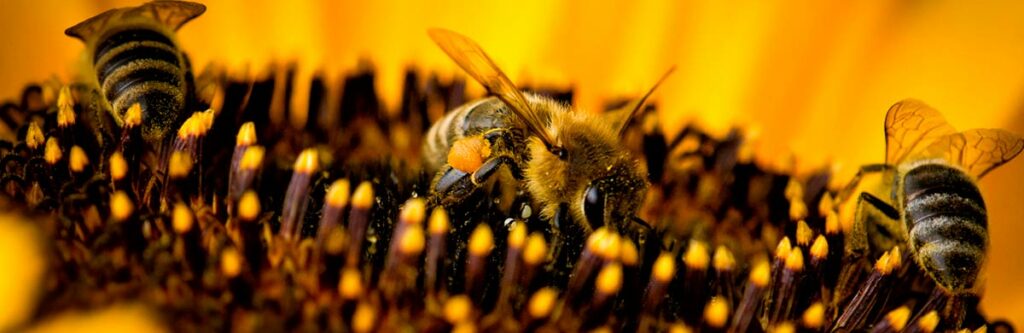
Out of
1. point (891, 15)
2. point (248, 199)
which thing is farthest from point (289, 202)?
point (891, 15)

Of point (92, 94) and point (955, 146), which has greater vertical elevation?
point (92, 94)

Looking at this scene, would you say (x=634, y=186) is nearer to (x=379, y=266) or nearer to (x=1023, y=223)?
(x=379, y=266)

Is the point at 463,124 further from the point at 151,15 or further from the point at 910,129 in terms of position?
the point at 910,129

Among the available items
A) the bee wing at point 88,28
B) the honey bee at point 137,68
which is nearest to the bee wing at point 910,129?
the honey bee at point 137,68

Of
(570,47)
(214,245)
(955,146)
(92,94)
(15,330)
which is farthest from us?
(570,47)

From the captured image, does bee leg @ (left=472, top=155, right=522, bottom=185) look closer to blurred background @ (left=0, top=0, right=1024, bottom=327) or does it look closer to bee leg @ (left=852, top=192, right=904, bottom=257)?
bee leg @ (left=852, top=192, right=904, bottom=257)

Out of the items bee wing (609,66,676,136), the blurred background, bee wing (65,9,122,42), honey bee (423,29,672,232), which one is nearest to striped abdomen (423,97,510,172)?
honey bee (423,29,672,232)
